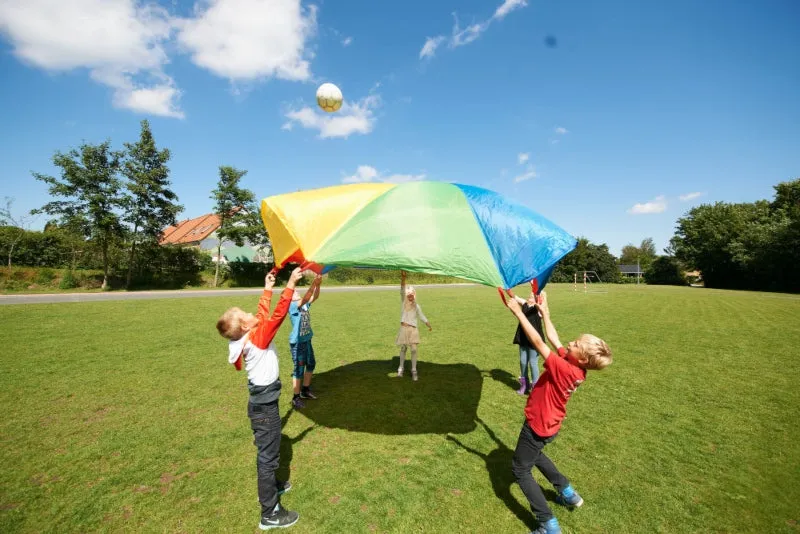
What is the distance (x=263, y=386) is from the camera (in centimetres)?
386

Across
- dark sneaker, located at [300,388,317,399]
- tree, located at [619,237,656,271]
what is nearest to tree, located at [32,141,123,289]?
dark sneaker, located at [300,388,317,399]

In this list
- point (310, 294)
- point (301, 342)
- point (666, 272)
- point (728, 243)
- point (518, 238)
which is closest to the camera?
point (518, 238)

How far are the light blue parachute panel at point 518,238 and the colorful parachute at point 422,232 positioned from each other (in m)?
0.01

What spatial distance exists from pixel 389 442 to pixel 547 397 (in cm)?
293

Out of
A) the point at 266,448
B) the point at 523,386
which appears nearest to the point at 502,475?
the point at 266,448

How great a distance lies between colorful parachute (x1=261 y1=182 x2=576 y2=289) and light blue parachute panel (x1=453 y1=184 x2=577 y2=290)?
0.01m

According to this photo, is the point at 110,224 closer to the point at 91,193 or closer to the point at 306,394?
the point at 91,193

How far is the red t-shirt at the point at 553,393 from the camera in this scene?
11.6 ft

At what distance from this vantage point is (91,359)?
966cm

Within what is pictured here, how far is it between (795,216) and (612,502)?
179ft

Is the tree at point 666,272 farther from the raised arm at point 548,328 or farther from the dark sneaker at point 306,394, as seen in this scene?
the raised arm at point 548,328

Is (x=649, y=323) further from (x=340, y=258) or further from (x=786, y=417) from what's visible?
(x=340, y=258)

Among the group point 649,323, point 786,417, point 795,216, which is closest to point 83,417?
point 786,417

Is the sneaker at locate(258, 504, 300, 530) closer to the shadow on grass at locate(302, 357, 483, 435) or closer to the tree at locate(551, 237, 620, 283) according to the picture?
the shadow on grass at locate(302, 357, 483, 435)
